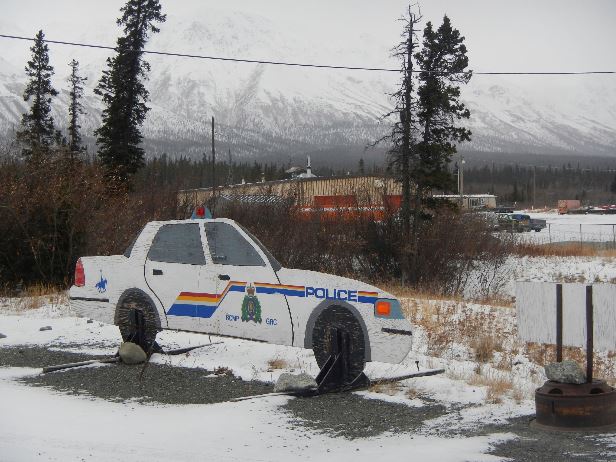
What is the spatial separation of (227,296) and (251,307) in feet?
1.35

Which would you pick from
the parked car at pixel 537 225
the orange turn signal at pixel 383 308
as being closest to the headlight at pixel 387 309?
the orange turn signal at pixel 383 308

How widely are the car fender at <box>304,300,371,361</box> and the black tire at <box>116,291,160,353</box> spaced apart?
2564mm

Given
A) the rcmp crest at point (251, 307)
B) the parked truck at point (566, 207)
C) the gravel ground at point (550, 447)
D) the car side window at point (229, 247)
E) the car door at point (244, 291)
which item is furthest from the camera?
the parked truck at point (566, 207)

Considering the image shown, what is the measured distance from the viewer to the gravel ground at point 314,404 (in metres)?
6.55

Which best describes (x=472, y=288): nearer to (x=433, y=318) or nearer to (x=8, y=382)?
(x=433, y=318)

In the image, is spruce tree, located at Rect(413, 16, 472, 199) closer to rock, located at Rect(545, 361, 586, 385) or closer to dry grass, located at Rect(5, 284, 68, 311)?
dry grass, located at Rect(5, 284, 68, 311)

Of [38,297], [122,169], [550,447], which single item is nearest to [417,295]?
[38,297]

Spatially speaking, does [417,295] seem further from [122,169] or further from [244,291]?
[122,169]

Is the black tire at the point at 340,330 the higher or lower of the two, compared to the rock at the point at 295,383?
higher

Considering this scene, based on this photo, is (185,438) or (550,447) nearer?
(550,447)

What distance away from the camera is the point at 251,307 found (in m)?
9.47

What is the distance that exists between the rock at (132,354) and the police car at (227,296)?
33cm

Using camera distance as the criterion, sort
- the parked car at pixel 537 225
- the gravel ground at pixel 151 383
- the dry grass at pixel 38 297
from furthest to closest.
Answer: the parked car at pixel 537 225 → the dry grass at pixel 38 297 → the gravel ground at pixel 151 383

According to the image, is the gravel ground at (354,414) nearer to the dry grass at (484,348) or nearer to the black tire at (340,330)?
the black tire at (340,330)
